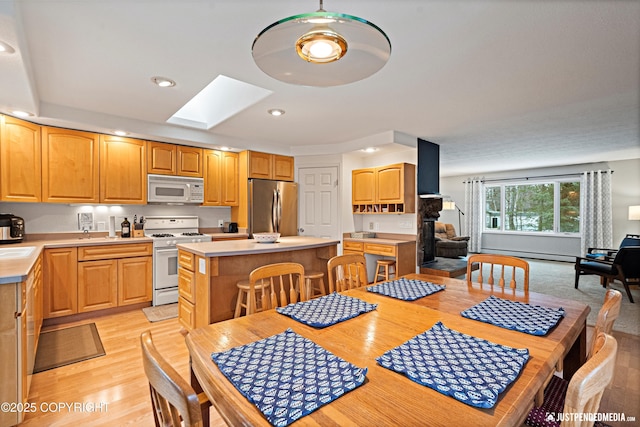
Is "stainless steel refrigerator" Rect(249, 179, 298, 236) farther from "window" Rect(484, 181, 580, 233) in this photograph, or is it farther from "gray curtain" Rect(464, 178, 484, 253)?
"window" Rect(484, 181, 580, 233)

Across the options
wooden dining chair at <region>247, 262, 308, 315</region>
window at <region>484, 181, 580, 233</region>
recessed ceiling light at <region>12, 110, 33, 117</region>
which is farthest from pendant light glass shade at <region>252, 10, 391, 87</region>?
window at <region>484, 181, 580, 233</region>

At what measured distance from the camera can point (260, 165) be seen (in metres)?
4.98

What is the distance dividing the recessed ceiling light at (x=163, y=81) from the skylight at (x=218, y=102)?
53 centimetres

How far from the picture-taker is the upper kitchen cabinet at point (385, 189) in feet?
15.4

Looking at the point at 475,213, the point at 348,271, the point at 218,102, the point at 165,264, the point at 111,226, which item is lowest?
the point at 165,264

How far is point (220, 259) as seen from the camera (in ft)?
9.09

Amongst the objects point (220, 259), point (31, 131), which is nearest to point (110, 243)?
point (31, 131)

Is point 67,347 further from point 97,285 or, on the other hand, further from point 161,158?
point 161,158

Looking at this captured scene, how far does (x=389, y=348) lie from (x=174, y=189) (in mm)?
4084

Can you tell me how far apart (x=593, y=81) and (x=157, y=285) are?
16.7 ft

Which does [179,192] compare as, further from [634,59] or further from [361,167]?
[634,59]

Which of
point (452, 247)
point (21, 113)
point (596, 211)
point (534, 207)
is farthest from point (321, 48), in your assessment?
point (534, 207)

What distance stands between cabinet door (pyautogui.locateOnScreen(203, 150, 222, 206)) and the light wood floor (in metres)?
2.22

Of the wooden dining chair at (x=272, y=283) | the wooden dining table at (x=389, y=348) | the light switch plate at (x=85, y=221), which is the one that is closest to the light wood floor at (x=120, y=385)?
the wooden dining chair at (x=272, y=283)
